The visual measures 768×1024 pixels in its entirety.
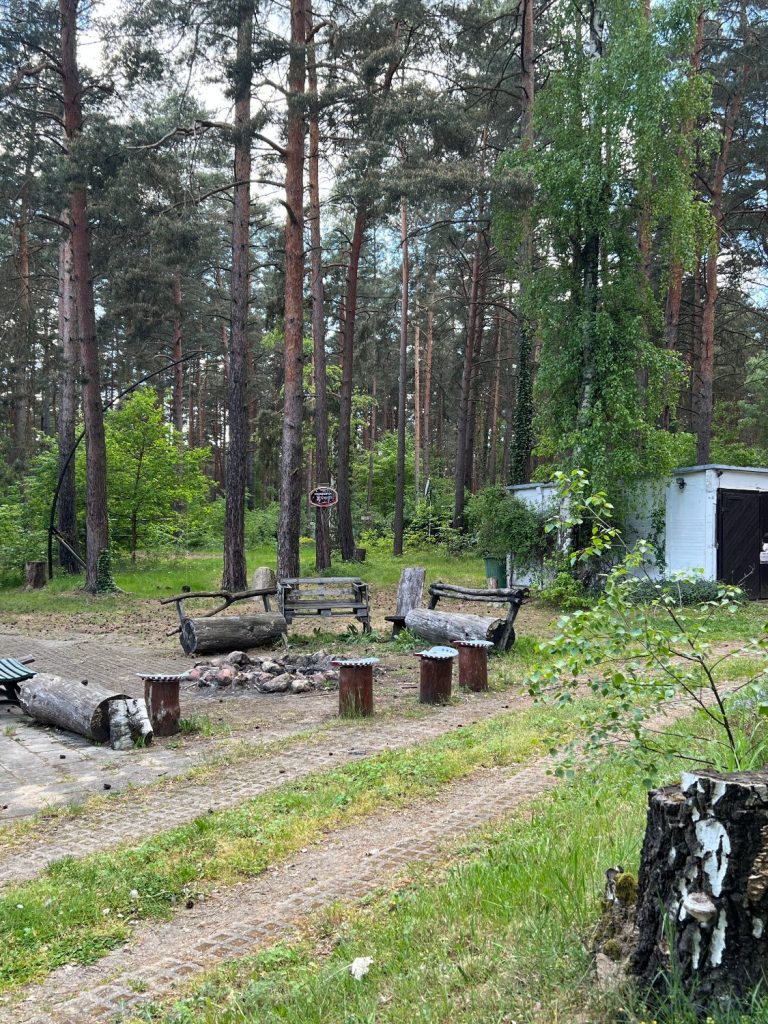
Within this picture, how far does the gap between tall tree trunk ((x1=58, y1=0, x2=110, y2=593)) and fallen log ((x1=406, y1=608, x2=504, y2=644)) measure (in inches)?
391

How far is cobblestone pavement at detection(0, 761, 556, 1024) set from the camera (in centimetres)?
305

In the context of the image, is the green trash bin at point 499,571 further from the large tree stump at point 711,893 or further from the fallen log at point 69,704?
the large tree stump at point 711,893

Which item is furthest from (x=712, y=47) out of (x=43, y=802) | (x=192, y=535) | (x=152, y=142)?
(x=43, y=802)

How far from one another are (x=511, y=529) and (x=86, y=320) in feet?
35.5

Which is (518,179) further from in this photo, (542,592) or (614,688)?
(614,688)

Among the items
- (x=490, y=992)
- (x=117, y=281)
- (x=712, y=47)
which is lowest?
(x=490, y=992)

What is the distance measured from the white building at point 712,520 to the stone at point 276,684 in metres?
8.78

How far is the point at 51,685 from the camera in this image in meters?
7.67

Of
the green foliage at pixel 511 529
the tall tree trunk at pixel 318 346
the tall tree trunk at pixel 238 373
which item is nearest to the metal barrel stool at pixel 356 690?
the tall tree trunk at pixel 238 373

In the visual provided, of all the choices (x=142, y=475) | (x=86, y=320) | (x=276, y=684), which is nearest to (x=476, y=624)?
(x=276, y=684)

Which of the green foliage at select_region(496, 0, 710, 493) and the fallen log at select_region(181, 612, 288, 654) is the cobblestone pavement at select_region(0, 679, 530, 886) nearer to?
the fallen log at select_region(181, 612, 288, 654)

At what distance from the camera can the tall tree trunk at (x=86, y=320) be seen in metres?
17.8

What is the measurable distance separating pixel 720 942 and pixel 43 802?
4.74 m

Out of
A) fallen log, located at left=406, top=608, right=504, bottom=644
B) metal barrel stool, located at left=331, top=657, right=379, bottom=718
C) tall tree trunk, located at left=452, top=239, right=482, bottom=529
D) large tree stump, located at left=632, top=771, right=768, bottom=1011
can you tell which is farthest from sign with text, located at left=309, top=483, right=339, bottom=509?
large tree stump, located at left=632, top=771, right=768, bottom=1011
